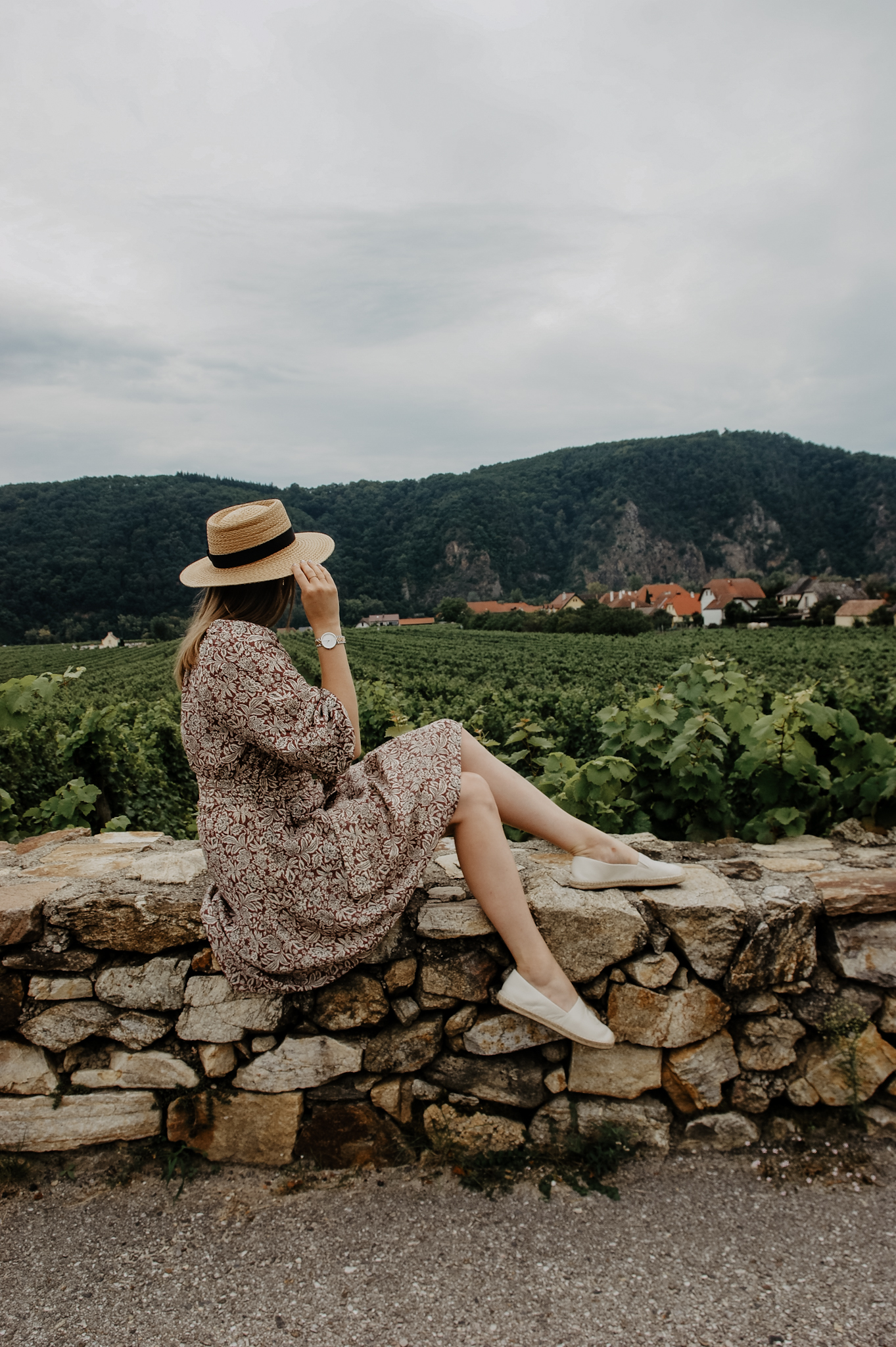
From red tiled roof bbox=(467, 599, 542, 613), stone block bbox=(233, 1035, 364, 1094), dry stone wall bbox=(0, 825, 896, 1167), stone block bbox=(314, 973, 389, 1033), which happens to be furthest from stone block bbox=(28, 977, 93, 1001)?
red tiled roof bbox=(467, 599, 542, 613)

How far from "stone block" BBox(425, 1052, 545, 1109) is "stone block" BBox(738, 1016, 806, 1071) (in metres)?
0.61

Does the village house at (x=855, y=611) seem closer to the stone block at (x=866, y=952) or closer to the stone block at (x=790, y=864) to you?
the stone block at (x=790, y=864)

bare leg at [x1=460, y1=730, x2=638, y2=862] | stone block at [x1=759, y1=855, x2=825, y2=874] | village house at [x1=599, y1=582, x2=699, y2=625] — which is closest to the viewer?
bare leg at [x1=460, y1=730, x2=638, y2=862]

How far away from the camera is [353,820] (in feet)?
6.19

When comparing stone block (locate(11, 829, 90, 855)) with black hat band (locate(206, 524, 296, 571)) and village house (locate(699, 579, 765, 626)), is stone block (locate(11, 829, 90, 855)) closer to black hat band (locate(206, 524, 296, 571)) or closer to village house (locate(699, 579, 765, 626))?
black hat band (locate(206, 524, 296, 571))

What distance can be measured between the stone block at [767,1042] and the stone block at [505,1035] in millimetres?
550

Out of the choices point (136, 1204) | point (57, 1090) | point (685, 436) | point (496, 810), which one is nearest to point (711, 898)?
point (496, 810)

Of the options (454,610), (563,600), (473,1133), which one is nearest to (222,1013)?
(473,1133)

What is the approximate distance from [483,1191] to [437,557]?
9706 centimetres

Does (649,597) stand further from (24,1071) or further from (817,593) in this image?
(24,1071)

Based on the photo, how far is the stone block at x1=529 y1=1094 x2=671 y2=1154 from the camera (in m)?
2.00

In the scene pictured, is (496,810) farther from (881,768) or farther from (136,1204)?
(881,768)

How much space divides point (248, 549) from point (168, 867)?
110cm

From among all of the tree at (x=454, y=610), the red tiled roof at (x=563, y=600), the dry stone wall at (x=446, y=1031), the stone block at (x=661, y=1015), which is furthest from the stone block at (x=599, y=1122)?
the red tiled roof at (x=563, y=600)
